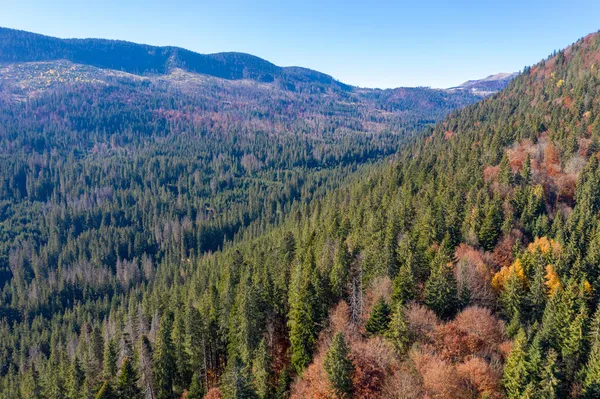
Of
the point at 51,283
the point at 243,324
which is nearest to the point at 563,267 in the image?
the point at 243,324

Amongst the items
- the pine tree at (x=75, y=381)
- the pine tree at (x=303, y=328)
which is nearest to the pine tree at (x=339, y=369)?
the pine tree at (x=303, y=328)

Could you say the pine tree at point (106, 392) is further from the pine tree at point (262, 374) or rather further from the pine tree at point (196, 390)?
the pine tree at point (262, 374)

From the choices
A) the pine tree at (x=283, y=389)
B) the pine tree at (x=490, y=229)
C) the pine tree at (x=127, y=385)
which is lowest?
the pine tree at (x=127, y=385)

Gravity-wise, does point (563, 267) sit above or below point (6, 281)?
above

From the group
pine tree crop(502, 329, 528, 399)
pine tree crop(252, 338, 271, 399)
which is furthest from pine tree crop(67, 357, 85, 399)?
pine tree crop(502, 329, 528, 399)

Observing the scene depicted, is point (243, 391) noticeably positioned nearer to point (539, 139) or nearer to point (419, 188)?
point (419, 188)

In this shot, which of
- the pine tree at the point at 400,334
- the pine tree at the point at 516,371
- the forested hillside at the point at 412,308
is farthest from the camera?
the pine tree at the point at 400,334
